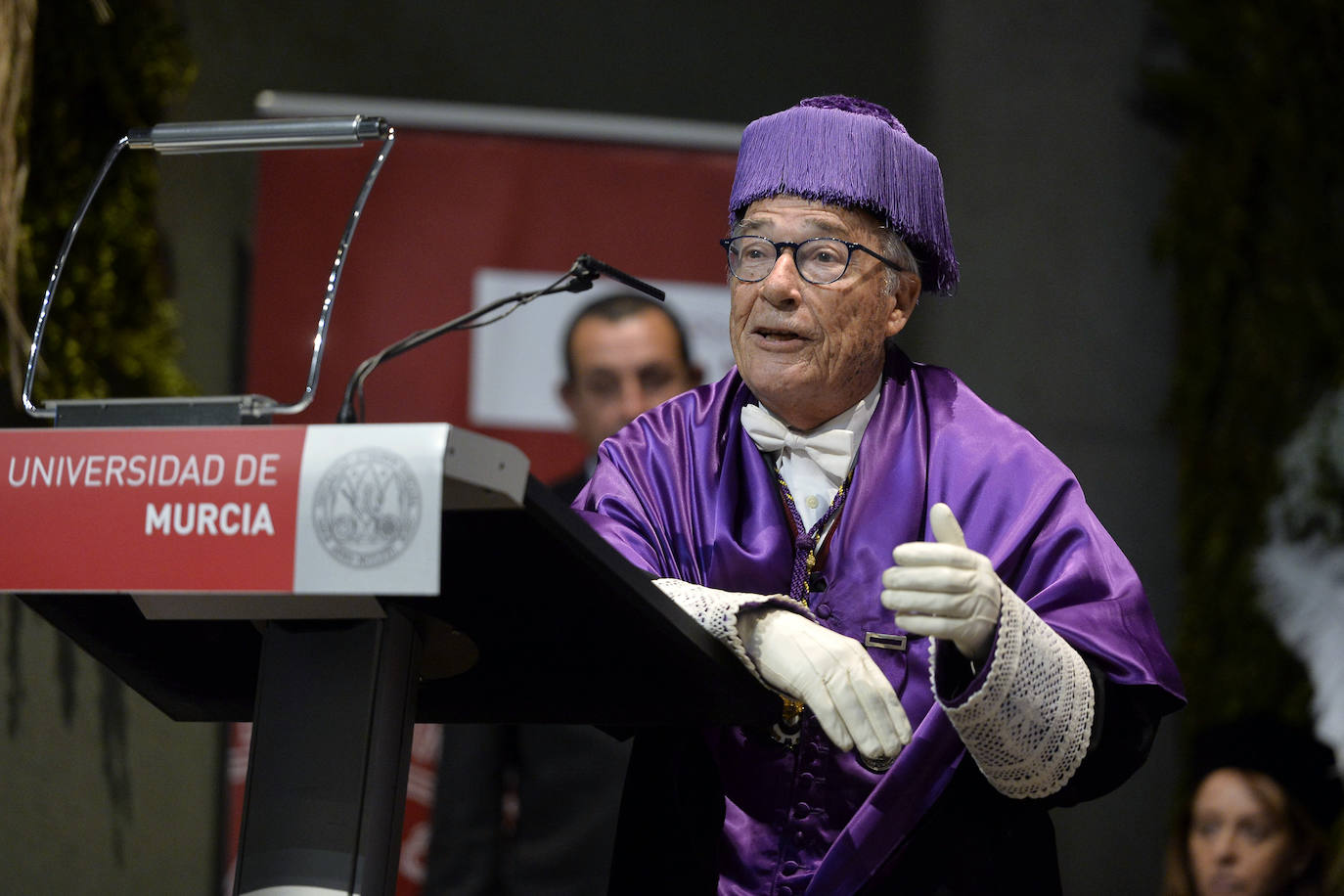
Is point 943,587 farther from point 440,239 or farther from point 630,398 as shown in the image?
point 440,239

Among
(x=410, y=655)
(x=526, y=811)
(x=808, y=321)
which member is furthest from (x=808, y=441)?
(x=526, y=811)


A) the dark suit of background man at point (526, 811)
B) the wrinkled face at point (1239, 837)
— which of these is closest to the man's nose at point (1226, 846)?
the wrinkled face at point (1239, 837)

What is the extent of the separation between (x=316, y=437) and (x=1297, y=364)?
10.6 feet

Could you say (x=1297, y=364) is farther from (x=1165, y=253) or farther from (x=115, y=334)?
(x=115, y=334)

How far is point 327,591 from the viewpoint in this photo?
95 centimetres

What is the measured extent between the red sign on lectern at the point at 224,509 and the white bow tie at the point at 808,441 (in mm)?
763

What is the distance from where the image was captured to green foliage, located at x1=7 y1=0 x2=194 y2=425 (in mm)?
2686

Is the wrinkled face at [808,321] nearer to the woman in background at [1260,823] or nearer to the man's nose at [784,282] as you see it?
the man's nose at [784,282]

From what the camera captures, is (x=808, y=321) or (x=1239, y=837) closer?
(x=808, y=321)

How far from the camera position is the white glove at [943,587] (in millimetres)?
1247

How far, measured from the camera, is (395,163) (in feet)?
11.1

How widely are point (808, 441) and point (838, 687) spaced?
446 millimetres

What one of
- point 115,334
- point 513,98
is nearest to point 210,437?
point 115,334

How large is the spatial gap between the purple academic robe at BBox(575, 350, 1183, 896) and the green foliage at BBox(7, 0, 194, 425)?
59.7 inches
